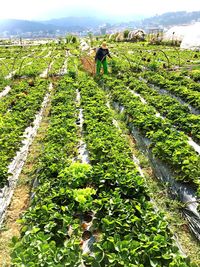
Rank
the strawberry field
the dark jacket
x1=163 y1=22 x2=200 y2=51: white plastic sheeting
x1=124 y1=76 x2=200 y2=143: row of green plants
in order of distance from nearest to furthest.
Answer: the strawberry field → x1=124 y1=76 x2=200 y2=143: row of green plants → the dark jacket → x1=163 y1=22 x2=200 y2=51: white plastic sheeting

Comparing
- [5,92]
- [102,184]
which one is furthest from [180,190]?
[5,92]

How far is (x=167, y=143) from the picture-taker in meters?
7.43

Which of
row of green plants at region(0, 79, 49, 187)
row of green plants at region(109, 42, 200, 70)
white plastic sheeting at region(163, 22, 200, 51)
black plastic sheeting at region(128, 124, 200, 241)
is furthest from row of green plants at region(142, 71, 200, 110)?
white plastic sheeting at region(163, 22, 200, 51)

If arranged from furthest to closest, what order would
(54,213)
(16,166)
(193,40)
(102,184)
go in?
(193,40)
(16,166)
(102,184)
(54,213)

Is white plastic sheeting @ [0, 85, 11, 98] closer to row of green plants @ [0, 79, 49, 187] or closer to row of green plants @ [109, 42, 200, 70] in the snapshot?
row of green plants @ [0, 79, 49, 187]

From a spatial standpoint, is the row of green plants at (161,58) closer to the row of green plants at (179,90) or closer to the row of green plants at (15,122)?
the row of green plants at (179,90)

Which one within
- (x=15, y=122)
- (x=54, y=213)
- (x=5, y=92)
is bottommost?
(x=5, y=92)

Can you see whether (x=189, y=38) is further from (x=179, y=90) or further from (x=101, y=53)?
(x=179, y=90)

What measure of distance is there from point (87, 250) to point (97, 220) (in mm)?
520

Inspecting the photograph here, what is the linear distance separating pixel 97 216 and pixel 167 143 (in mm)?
2940

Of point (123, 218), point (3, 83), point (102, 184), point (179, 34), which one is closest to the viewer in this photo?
point (123, 218)

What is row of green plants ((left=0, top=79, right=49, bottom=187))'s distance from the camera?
772 cm

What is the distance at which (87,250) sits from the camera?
16.1ft

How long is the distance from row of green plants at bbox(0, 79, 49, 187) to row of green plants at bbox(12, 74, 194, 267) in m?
1.03
